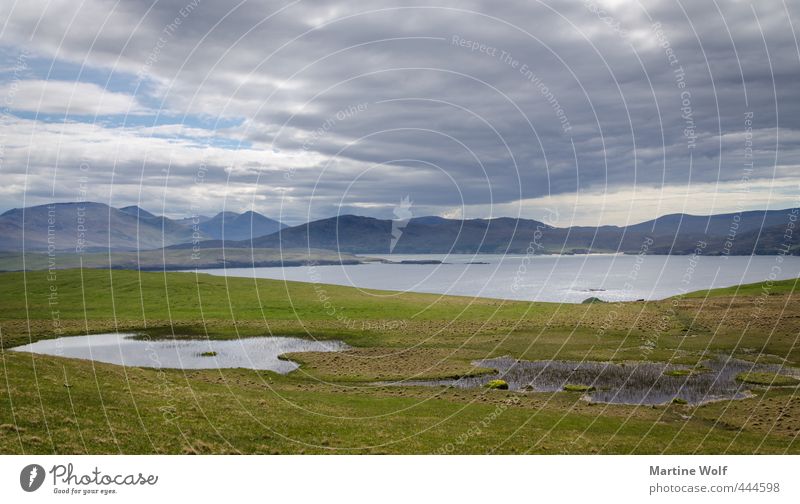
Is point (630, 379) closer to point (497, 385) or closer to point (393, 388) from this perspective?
point (497, 385)

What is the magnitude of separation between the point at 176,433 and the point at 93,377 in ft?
51.7

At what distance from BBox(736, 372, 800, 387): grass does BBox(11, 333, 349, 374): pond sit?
46.5 m

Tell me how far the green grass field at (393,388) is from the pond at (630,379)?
245 centimetres

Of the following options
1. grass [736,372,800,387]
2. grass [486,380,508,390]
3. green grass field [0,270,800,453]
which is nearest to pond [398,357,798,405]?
grass [486,380,508,390]

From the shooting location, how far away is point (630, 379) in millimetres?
55562

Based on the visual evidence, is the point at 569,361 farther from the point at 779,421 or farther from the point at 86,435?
the point at 86,435

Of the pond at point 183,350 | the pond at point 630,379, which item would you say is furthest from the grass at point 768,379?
the pond at point 183,350

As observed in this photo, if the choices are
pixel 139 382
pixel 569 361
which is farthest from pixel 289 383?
pixel 569 361

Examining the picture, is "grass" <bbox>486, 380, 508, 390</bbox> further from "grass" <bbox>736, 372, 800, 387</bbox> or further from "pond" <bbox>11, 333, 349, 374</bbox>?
"pond" <bbox>11, 333, 349, 374</bbox>

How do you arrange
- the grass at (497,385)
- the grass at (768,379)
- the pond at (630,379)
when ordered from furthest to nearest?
the grass at (497,385), the grass at (768,379), the pond at (630,379)

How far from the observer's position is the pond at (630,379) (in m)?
48.6

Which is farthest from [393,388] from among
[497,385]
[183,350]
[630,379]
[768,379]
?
[183,350]

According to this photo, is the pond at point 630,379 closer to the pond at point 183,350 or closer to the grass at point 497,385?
the grass at point 497,385

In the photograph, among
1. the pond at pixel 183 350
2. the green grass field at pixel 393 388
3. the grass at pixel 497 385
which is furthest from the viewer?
the pond at pixel 183 350
